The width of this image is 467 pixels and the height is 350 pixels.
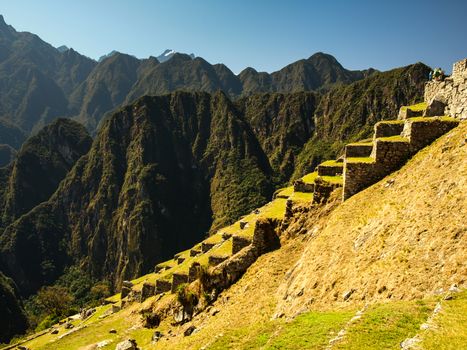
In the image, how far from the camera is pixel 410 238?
39.5 feet

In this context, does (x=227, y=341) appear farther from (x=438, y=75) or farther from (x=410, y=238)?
(x=438, y=75)

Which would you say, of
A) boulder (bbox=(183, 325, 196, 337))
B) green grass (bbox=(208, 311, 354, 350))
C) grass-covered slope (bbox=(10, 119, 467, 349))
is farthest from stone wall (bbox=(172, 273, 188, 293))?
green grass (bbox=(208, 311, 354, 350))

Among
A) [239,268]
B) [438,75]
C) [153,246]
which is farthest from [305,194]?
[153,246]

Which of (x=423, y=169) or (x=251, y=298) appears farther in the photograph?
(x=251, y=298)

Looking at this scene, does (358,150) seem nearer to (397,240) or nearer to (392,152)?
(392,152)

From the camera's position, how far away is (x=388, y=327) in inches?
378

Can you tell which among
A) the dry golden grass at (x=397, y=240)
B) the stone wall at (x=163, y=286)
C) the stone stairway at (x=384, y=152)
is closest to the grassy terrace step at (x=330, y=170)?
the stone stairway at (x=384, y=152)

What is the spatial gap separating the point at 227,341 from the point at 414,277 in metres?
7.58

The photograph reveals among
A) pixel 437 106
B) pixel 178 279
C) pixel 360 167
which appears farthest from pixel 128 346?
pixel 437 106

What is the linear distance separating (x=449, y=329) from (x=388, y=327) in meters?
1.50

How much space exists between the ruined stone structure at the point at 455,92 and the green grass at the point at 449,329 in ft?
33.3

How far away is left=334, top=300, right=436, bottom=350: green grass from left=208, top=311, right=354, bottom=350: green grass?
0.92m

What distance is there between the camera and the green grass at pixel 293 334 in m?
11.0

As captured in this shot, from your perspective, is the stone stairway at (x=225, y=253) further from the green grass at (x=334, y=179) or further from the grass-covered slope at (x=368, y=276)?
the green grass at (x=334, y=179)
